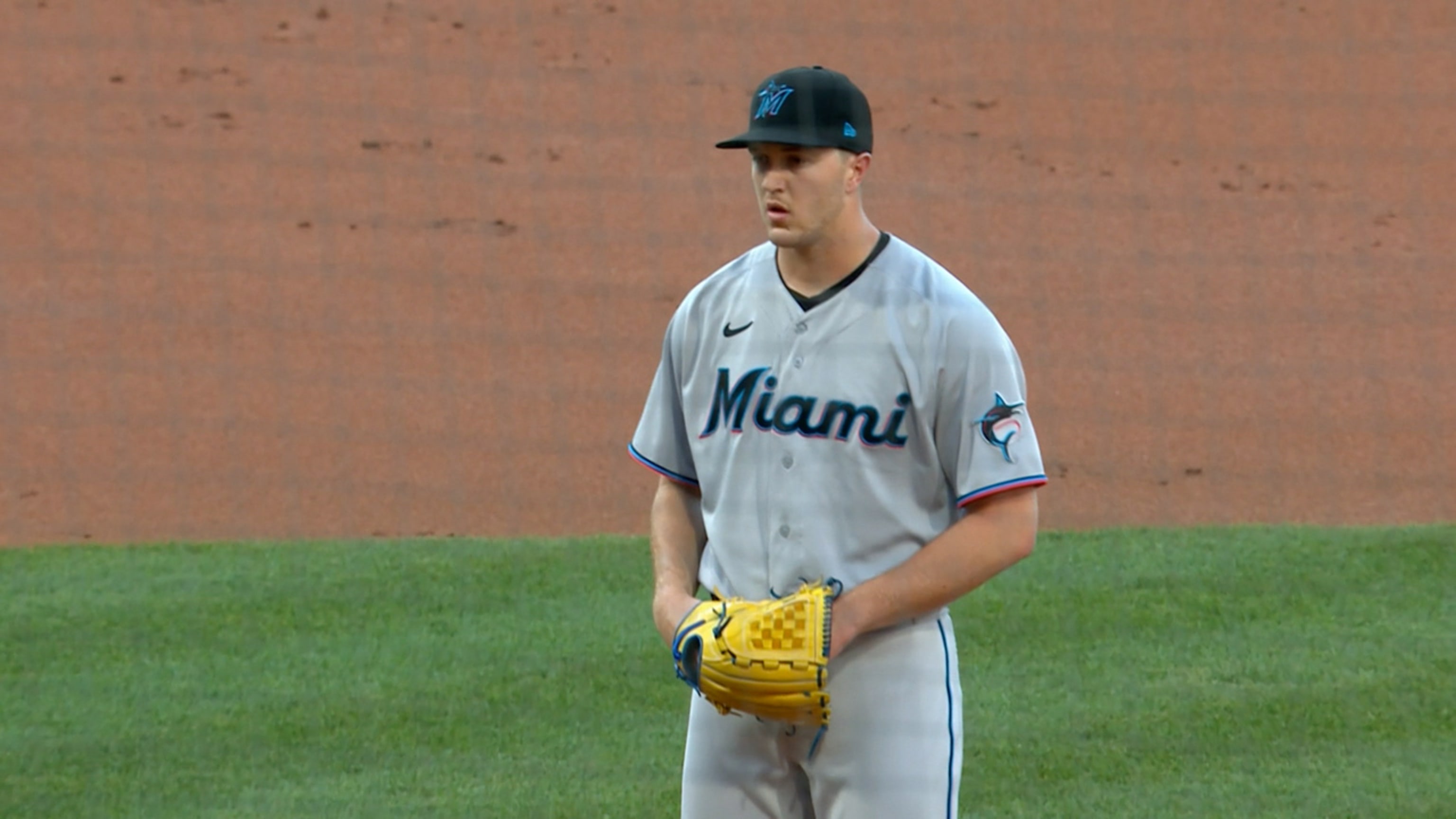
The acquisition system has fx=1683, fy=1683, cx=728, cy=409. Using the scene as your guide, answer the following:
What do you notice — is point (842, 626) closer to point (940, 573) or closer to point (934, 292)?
point (940, 573)

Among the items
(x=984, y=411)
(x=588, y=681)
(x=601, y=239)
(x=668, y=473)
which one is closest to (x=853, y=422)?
(x=984, y=411)

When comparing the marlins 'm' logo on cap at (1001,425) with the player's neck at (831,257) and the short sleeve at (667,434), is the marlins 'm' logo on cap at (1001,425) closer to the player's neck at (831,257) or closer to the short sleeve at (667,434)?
the player's neck at (831,257)

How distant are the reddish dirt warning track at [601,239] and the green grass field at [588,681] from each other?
1124 mm

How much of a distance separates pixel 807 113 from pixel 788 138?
6 cm

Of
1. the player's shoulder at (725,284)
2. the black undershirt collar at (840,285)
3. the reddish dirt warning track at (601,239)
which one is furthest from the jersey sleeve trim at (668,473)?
the reddish dirt warning track at (601,239)

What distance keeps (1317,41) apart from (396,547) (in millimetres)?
8256


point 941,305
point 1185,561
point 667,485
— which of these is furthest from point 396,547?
point 941,305

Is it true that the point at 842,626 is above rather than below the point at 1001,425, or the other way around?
below

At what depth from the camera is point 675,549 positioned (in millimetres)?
2580

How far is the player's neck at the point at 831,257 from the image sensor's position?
2.41 m

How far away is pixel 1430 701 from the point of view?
4895 mm

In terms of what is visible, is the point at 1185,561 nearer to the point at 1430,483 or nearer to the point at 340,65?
the point at 1430,483

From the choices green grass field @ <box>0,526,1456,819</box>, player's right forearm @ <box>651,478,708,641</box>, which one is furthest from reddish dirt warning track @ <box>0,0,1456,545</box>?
player's right forearm @ <box>651,478,708,641</box>

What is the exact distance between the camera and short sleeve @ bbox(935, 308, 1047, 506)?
7.59 feet
